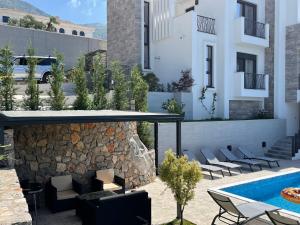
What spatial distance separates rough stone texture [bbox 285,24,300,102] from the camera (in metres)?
21.5

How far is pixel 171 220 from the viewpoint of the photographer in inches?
347

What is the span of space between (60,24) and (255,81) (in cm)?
4771

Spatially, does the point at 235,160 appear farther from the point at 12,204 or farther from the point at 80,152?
the point at 12,204

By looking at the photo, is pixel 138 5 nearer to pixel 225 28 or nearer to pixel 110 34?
pixel 110 34

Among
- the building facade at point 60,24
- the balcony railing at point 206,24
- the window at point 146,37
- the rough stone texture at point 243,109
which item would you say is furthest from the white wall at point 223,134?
the building facade at point 60,24

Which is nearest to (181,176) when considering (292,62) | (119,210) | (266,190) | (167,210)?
(119,210)

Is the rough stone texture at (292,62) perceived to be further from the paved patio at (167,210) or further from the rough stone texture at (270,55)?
the paved patio at (167,210)

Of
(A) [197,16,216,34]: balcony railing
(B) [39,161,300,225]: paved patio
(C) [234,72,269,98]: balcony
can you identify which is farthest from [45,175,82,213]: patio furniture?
(C) [234,72,269,98]: balcony

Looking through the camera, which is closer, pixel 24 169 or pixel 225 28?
pixel 24 169

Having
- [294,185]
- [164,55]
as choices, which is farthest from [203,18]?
[294,185]

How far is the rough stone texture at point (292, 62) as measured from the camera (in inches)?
847

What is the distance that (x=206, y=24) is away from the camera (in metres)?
20.2

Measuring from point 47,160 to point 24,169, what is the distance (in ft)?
2.52

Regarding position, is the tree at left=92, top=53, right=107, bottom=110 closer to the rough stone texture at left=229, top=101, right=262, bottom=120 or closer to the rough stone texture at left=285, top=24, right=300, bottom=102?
the rough stone texture at left=229, top=101, right=262, bottom=120
